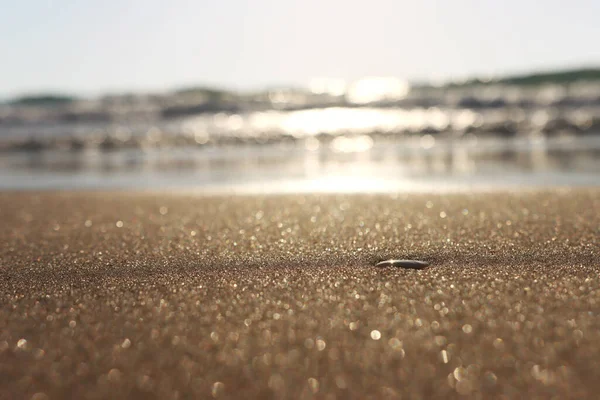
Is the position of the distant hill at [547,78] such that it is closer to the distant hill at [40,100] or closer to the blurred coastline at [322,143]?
the blurred coastline at [322,143]

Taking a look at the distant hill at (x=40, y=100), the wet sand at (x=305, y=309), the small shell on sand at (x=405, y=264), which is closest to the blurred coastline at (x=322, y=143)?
the wet sand at (x=305, y=309)

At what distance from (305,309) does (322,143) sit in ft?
27.8

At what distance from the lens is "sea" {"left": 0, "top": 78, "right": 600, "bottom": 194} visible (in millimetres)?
5413

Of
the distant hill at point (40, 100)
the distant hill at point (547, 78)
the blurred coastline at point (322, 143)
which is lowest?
the blurred coastline at point (322, 143)

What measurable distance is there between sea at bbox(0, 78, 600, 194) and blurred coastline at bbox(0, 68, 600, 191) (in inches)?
1.0

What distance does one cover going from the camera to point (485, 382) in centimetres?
111

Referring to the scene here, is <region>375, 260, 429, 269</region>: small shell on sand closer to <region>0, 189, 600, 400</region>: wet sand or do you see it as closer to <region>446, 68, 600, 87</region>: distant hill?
<region>0, 189, 600, 400</region>: wet sand

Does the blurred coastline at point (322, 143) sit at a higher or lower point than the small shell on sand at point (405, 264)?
lower

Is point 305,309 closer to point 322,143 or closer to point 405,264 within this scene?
point 405,264

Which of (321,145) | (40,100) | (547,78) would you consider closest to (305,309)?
(321,145)

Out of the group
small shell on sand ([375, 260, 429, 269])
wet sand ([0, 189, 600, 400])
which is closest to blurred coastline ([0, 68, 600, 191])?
wet sand ([0, 189, 600, 400])

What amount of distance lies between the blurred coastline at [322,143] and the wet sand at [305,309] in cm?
227

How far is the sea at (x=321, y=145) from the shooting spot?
541cm

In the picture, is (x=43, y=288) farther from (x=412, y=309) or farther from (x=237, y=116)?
(x=237, y=116)
